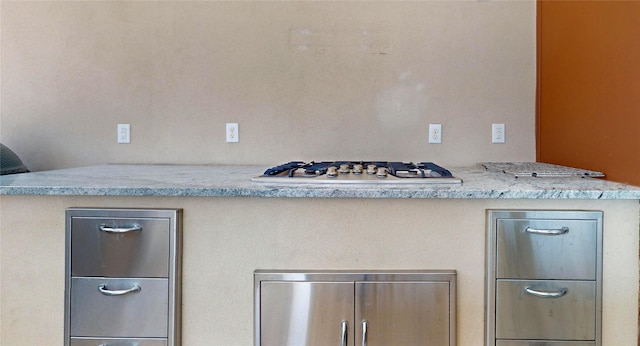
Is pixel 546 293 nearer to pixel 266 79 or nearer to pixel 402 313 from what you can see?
pixel 402 313

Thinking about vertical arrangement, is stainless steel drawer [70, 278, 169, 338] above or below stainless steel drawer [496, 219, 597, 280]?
below

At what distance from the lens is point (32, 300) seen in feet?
4.13

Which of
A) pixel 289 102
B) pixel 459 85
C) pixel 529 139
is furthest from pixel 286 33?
pixel 529 139

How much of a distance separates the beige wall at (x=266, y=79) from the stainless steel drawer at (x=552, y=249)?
0.96m

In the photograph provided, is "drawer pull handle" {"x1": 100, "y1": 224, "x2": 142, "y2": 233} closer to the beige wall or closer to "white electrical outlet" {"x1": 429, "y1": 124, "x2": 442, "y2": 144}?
the beige wall

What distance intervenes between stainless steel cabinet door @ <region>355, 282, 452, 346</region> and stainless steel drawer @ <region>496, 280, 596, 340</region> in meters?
0.19

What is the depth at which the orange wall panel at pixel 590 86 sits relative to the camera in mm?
1315

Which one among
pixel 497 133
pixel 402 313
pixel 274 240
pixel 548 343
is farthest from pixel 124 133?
pixel 548 343

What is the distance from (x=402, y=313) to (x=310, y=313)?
0.91 feet

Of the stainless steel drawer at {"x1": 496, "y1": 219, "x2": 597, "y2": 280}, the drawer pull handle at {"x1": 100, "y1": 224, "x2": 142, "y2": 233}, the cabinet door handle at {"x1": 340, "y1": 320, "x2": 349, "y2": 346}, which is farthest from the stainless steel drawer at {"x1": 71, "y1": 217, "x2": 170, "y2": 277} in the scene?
the stainless steel drawer at {"x1": 496, "y1": 219, "x2": 597, "y2": 280}

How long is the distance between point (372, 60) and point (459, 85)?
480mm

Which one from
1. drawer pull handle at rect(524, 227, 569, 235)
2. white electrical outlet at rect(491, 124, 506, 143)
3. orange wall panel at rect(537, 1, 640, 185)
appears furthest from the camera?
white electrical outlet at rect(491, 124, 506, 143)

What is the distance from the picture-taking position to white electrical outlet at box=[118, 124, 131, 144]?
85.0 inches

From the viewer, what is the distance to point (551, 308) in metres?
1.19
